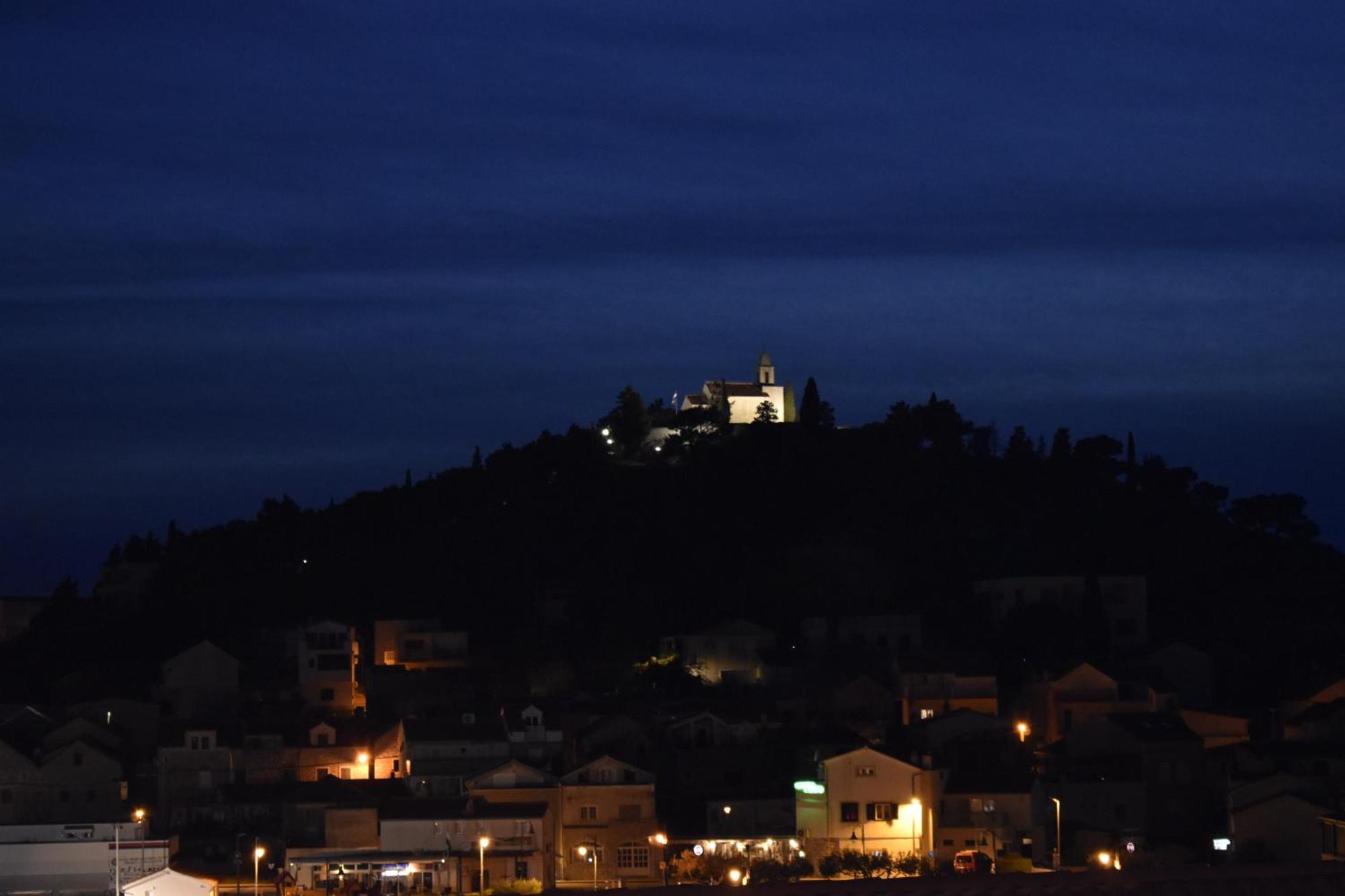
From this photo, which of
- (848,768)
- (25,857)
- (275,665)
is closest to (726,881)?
(848,768)

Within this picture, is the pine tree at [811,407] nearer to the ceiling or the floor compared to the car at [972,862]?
nearer to the ceiling

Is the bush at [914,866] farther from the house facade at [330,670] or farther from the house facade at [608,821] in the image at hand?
the house facade at [330,670]

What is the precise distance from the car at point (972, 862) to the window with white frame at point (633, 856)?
638 cm

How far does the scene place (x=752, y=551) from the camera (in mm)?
70875

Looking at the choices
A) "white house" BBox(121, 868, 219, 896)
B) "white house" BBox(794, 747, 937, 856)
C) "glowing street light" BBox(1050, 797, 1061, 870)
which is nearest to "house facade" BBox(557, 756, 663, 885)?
"white house" BBox(794, 747, 937, 856)

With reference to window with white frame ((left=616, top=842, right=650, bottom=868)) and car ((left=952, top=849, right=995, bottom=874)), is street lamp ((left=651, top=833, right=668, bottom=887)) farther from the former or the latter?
car ((left=952, top=849, right=995, bottom=874))

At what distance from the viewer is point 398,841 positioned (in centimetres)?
4303

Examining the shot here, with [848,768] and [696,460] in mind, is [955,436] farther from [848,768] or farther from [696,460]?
[848,768]

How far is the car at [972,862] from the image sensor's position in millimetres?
38969

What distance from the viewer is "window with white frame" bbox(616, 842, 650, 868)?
43.9 m

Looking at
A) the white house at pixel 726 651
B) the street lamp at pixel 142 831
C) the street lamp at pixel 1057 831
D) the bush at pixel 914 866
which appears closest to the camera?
the bush at pixel 914 866

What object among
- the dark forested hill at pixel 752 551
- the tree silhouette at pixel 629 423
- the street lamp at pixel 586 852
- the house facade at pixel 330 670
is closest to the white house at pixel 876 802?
the street lamp at pixel 586 852

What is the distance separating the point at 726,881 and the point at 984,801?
6576 mm

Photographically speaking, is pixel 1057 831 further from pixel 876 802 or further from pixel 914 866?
pixel 914 866
